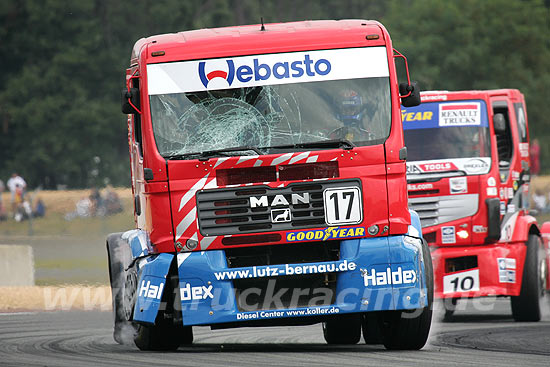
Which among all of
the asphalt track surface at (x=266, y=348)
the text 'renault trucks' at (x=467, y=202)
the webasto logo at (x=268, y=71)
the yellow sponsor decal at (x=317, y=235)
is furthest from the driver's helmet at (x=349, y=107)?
the text 'renault trucks' at (x=467, y=202)

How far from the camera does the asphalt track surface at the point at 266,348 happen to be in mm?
9367

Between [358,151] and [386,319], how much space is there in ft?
5.35

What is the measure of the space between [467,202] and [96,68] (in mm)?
45900

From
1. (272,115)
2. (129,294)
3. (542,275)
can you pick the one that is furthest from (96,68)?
(272,115)

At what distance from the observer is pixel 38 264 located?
27.9 m

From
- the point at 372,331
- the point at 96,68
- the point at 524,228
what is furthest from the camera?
the point at 96,68

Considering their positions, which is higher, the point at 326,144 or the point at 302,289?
the point at 326,144

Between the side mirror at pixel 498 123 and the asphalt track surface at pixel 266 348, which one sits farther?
the side mirror at pixel 498 123

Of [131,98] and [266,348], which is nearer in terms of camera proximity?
[131,98]

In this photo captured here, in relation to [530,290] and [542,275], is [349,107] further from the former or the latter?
[542,275]

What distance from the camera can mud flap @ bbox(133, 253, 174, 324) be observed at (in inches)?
392

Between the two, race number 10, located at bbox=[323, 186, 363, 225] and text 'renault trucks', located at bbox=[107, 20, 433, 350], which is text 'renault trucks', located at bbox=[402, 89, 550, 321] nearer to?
text 'renault trucks', located at bbox=[107, 20, 433, 350]

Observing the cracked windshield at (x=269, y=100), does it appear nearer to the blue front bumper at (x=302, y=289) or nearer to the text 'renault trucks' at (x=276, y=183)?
the text 'renault trucks' at (x=276, y=183)

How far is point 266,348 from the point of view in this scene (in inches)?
436
